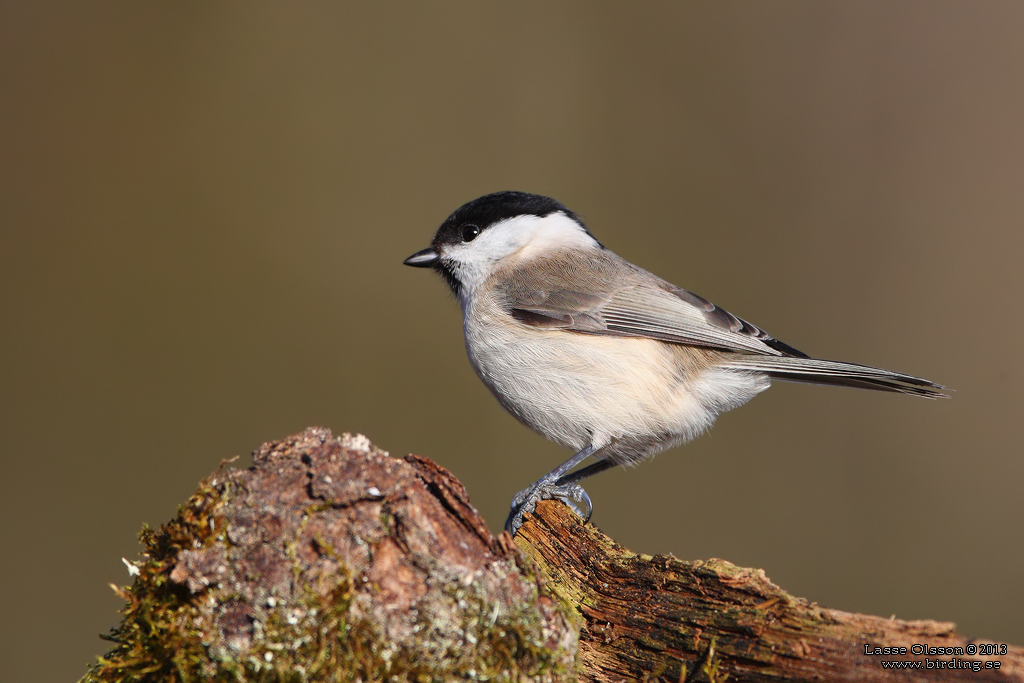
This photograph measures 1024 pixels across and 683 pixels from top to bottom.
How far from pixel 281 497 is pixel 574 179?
498cm

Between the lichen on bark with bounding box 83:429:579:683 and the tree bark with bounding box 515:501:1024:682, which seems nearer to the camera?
the lichen on bark with bounding box 83:429:579:683

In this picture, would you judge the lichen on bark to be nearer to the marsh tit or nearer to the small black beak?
the marsh tit

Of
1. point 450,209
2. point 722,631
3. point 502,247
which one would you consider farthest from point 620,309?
point 450,209

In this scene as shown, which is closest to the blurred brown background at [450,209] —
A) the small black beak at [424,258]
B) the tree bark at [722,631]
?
the small black beak at [424,258]

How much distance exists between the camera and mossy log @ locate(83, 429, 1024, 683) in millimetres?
1153

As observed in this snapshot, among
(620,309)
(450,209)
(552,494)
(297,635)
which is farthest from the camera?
(450,209)

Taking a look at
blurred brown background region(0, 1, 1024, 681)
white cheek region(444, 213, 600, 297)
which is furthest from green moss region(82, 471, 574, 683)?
blurred brown background region(0, 1, 1024, 681)

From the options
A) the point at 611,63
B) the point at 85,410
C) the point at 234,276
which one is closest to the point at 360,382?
the point at 234,276

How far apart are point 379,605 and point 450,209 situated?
15.9 ft

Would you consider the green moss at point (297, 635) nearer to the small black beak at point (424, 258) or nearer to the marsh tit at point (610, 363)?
the marsh tit at point (610, 363)

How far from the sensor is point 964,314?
490 centimetres

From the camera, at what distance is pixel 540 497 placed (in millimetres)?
2496

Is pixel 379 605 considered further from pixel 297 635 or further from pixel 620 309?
pixel 620 309

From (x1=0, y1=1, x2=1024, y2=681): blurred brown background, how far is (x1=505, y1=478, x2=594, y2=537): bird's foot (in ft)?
7.23
